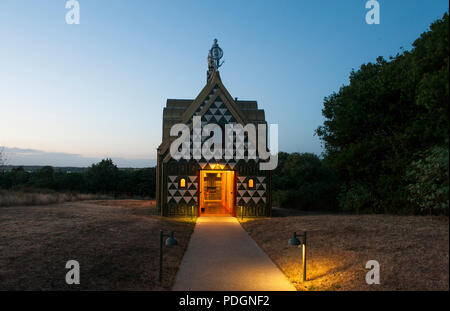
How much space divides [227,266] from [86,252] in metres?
4.35

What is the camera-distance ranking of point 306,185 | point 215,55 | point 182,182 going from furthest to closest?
point 306,185, point 215,55, point 182,182

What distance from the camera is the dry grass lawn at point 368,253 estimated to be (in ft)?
21.4

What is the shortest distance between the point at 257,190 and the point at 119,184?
30.5 m

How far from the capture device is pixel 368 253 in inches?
329

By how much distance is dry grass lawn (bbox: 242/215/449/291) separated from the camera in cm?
652

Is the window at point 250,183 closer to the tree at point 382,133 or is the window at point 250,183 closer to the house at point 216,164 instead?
the house at point 216,164

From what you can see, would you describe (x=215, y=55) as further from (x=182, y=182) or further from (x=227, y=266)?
(x=227, y=266)

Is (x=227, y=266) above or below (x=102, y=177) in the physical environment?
below

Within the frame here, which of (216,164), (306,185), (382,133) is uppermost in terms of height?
(382,133)

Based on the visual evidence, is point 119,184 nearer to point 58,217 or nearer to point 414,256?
point 58,217

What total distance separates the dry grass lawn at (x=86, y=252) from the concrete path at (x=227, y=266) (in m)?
0.42
